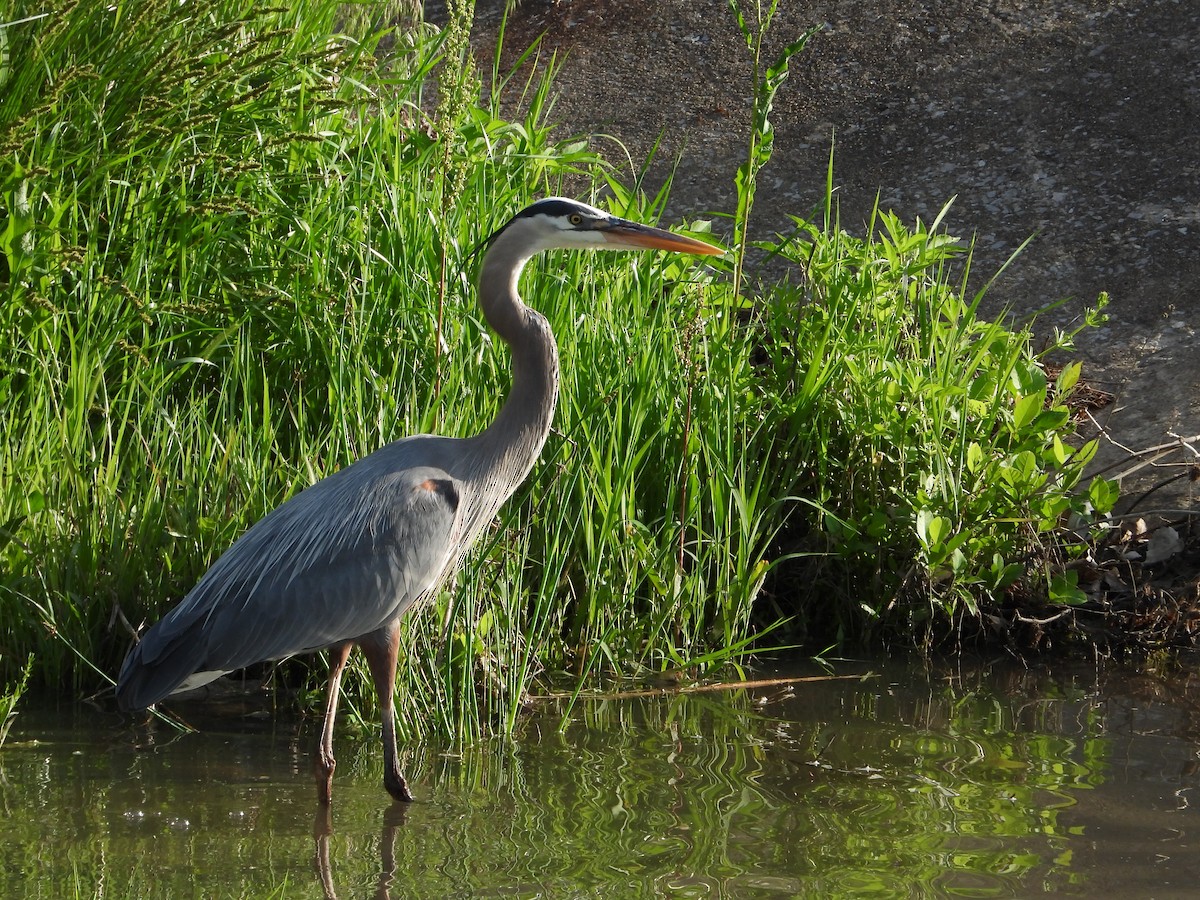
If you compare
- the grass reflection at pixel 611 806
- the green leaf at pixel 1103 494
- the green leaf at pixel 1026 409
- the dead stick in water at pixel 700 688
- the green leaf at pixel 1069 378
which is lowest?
the grass reflection at pixel 611 806

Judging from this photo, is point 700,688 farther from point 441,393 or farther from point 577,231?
point 577,231

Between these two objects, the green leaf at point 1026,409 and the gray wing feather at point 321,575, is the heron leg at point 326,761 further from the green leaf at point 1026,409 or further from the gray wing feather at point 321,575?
the green leaf at point 1026,409

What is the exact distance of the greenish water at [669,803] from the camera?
291 cm

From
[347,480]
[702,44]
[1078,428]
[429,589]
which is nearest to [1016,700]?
[1078,428]

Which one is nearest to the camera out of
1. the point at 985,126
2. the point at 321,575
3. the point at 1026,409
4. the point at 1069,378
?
the point at 321,575

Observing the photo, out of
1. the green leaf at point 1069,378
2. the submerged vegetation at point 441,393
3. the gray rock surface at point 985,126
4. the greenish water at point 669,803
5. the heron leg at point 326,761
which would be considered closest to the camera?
the greenish water at point 669,803

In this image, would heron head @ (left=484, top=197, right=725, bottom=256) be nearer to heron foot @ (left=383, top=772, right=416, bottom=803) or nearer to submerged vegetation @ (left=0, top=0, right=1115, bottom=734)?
submerged vegetation @ (left=0, top=0, right=1115, bottom=734)

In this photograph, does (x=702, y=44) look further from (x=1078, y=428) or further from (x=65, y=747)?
(x=65, y=747)

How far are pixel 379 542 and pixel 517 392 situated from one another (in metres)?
0.56

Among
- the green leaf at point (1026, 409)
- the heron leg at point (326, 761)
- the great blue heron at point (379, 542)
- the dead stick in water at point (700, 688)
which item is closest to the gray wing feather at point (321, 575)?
the great blue heron at point (379, 542)

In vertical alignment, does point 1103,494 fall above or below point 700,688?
above

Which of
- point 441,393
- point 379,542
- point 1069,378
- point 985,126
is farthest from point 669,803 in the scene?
point 985,126

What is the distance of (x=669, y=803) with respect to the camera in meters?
3.32

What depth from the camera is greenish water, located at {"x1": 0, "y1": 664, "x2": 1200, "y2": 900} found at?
2.91 m
